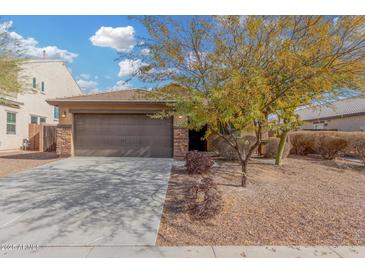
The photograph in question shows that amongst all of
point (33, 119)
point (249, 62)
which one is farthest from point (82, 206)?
point (33, 119)

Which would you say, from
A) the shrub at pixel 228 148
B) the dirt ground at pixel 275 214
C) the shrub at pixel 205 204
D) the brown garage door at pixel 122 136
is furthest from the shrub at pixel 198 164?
the brown garage door at pixel 122 136

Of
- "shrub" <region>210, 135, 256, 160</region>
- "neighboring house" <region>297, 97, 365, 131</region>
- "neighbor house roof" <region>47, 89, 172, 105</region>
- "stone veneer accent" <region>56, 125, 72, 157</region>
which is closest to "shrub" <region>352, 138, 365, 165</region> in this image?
"shrub" <region>210, 135, 256, 160</region>

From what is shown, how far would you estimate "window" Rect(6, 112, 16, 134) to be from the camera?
579 inches

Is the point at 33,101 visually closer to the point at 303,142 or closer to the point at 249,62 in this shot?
the point at 249,62

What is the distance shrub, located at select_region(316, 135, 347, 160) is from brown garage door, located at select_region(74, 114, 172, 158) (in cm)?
809

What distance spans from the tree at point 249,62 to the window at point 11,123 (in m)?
13.2

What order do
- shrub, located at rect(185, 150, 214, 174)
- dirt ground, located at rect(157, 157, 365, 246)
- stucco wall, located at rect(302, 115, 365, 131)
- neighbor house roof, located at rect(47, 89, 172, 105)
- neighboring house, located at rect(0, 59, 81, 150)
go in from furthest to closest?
stucco wall, located at rect(302, 115, 365, 131) → neighboring house, located at rect(0, 59, 81, 150) → neighbor house roof, located at rect(47, 89, 172, 105) → shrub, located at rect(185, 150, 214, 174) → dirt ground, located at rect(157, 157, 365, 246)

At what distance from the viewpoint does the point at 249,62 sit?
547 cm

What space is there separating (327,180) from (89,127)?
10936 mm

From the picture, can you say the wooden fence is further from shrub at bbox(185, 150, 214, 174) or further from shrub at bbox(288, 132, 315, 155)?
shrub at bbox(288, 132, 315, 155)

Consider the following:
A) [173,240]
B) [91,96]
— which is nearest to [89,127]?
[91,96]

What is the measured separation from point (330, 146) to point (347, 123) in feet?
34.7

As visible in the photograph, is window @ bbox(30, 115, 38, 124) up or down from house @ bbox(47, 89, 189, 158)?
up

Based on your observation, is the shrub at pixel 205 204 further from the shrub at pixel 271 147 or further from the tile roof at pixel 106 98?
the shrub at pixel 271 147
